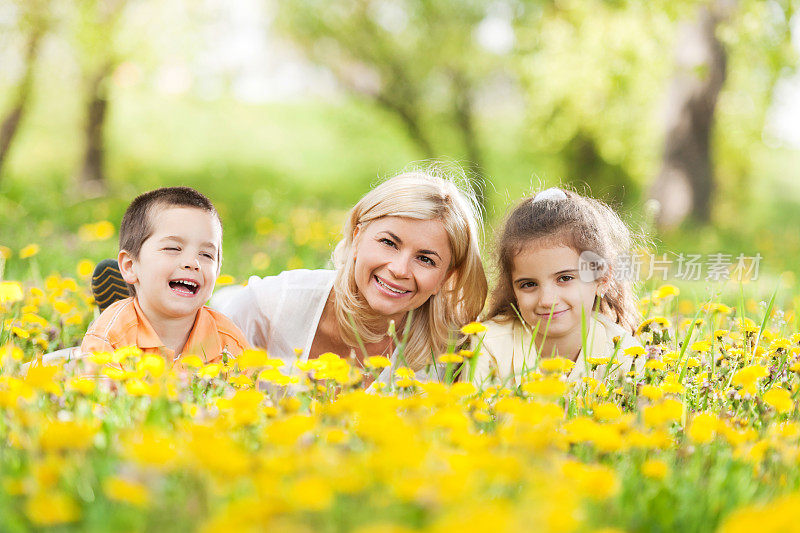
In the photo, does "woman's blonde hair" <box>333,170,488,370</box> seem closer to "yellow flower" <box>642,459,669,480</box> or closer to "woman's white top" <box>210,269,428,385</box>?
"woman's white top" <box>210,269,428,385</box>

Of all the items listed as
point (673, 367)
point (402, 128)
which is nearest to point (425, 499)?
point (673, 367)

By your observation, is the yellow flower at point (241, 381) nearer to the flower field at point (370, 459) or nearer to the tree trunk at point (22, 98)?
the flower field at point (370, 459)

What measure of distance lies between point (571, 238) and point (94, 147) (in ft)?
32.3

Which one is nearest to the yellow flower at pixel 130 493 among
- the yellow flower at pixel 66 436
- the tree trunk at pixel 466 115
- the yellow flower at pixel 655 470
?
the yellow flower at pixel 66 436

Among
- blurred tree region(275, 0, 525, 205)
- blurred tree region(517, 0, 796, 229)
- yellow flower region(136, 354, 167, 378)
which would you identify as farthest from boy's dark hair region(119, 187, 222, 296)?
blurred tree region(275, 0, 525, 205)

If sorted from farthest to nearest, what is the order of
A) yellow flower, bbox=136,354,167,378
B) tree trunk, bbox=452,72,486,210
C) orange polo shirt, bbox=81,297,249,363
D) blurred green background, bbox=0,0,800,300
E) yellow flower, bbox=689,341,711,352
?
1. tree trunk, bbox=452,72,486,210
2. blurred green background, bbox=0,0,800,300
3. orange polo shirt, bbox=81,297,249,363
4. yellow flower, bbox=689,341,711,352
5. yellow flower, bbox=136,354,167,378

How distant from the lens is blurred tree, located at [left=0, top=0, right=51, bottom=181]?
8.62 meters

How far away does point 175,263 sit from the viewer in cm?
271

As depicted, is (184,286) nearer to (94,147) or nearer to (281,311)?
(281,311)

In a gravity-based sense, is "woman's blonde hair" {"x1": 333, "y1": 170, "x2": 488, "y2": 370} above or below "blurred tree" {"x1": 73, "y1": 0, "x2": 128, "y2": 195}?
below

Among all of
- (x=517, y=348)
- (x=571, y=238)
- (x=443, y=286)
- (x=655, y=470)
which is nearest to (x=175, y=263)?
(x=443, y=286)

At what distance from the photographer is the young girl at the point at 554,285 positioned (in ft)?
9.90

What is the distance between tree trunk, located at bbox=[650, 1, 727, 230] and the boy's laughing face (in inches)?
312

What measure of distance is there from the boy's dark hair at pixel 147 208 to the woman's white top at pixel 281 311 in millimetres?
588
